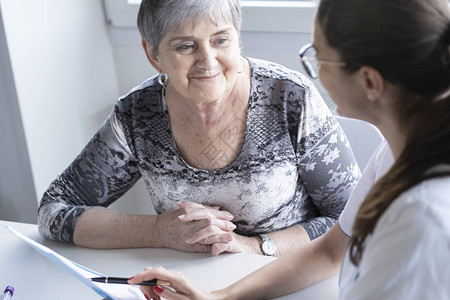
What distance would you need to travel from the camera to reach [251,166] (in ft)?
5.44

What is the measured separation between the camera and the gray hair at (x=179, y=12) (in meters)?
1.53

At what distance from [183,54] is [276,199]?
1.51 feet

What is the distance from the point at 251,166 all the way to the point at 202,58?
0.31 meters

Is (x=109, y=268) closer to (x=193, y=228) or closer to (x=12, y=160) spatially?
(x=193, y=228)

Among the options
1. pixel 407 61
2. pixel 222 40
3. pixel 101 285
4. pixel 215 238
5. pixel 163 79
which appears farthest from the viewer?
pixel 163 79

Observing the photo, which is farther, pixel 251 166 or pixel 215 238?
pixel 251 166

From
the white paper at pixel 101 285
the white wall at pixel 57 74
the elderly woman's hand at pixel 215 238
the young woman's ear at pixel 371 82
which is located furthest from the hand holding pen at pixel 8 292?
the white wall at pixel 57 74

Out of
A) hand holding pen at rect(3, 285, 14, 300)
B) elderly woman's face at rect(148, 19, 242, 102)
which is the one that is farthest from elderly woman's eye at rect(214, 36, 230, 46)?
hand holding pen at rect(3, 285, 14, 300)

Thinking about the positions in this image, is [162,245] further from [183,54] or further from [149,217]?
[183,54]

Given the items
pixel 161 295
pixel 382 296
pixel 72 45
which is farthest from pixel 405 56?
pixel 72 45

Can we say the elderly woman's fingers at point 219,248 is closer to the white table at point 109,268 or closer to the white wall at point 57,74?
the white table at point 109,268

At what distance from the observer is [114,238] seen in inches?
62.2

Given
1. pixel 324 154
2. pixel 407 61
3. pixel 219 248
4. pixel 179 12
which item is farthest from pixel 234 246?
pixel 407 61

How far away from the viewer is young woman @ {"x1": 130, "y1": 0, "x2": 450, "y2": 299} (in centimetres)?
88
